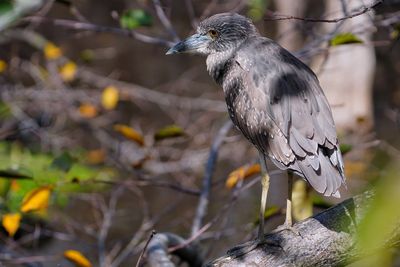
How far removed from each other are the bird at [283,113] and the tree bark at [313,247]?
11 centimetres

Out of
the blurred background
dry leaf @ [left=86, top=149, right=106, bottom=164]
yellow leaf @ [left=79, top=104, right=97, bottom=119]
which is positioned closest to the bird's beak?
the blurred background

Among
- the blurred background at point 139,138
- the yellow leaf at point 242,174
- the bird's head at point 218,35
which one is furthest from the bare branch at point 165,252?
the bird's head at point 218,35

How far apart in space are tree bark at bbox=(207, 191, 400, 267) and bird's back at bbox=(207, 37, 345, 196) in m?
0.12

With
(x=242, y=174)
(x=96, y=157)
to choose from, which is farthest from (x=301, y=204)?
(x=96, y=157)

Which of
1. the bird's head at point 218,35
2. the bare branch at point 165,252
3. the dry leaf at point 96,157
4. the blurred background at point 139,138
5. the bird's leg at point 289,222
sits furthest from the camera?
the dry leaf at point 96,157

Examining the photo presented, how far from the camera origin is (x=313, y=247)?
2285 millimetres

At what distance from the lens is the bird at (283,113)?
2.44 m

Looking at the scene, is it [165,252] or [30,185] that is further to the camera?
[30,185]

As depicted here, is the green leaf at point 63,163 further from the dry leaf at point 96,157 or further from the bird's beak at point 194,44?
the dry leaf at point 96,157

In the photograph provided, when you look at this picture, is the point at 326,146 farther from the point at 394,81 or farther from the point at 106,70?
the point at 394,81

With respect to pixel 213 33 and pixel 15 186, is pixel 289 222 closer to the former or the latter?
pixel 213 33

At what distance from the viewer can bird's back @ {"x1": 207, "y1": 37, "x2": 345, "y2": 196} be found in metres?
2.44

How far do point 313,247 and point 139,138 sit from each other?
1512 mm

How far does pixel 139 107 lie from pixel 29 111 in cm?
207
